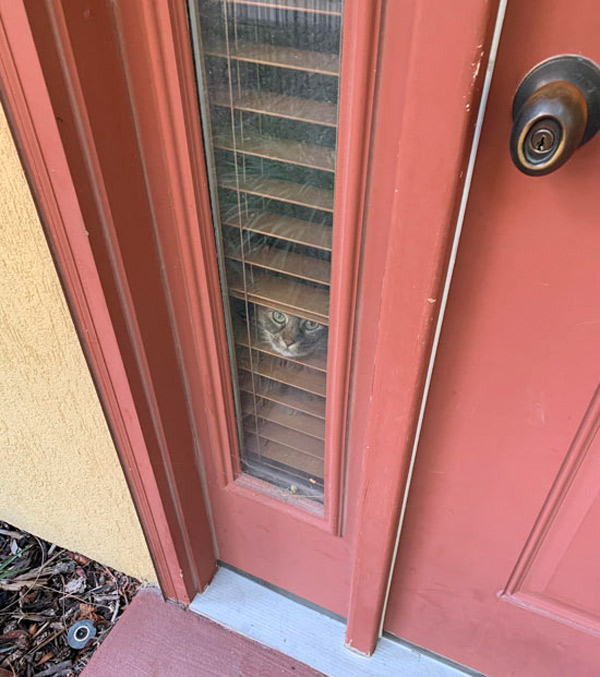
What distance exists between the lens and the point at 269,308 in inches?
36.8

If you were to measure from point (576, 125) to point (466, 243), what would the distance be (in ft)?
0.67

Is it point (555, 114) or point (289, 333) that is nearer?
point (555, 114)

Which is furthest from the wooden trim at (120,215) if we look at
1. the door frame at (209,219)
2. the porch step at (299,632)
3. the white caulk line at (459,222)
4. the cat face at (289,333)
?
the white caulk line at (459,222)

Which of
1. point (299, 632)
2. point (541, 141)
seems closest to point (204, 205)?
point (541, 141)

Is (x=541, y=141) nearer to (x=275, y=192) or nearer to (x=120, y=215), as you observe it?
(x=275, y=192)

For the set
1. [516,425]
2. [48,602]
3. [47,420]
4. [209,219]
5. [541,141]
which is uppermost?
[541,141]

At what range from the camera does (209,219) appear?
2.73 ft

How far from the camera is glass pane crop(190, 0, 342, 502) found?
0.66m

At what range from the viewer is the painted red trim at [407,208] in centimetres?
52

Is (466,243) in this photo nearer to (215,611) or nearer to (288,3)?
(288,3)

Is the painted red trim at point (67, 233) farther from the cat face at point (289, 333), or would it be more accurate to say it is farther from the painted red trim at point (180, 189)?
the cat face at point (289, 333)

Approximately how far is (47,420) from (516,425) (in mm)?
900

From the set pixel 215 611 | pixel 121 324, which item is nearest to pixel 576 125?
pixel 121 324

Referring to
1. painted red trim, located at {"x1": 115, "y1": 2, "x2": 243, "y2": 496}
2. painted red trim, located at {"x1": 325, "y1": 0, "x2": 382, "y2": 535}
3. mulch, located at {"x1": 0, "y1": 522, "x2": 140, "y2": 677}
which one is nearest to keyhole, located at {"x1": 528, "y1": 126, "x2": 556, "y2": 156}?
painted red trim, located at {"x1": 325, "y1": 0, "x2": 382, "y2": 535}
